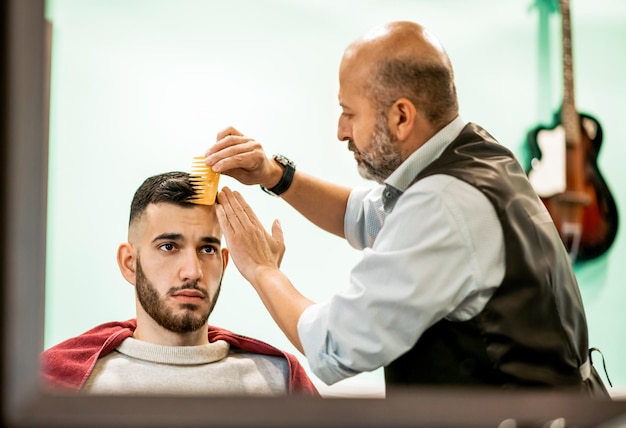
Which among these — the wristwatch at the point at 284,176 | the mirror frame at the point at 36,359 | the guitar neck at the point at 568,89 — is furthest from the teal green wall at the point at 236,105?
the mirror frame at the point at 36,359

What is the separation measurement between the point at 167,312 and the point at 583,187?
8.01 ft

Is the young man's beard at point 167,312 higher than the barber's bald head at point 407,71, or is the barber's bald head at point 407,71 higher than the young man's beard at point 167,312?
the barber's bald head at point 407,71

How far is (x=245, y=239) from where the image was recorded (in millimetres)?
2352

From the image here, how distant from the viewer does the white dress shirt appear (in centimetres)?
187

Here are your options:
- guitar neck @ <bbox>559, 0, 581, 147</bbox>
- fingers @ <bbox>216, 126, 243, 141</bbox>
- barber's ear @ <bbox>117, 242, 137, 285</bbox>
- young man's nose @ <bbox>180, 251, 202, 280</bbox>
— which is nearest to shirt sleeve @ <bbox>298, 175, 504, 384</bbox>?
young man's nose @ <bbox>180, 251, 202, 280</bbox>

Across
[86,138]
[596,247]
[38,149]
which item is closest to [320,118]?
[86,138]

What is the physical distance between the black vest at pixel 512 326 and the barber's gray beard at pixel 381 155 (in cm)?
19

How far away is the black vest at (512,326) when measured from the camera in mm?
1913

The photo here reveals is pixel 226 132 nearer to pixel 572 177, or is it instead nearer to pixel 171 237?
pixel 171 237

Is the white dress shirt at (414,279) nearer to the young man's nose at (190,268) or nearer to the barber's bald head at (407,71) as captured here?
the barber's bald head at (407,71)

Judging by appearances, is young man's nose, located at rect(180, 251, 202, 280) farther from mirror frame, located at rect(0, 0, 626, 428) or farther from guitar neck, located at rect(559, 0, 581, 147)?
guitar neck, located at rect(559, 0, 581, 147)

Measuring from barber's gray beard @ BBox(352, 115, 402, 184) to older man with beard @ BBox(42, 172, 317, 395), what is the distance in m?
0.57

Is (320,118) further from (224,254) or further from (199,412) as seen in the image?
(199,412)

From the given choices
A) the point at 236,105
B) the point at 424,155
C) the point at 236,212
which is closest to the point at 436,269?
the point at 424,155
